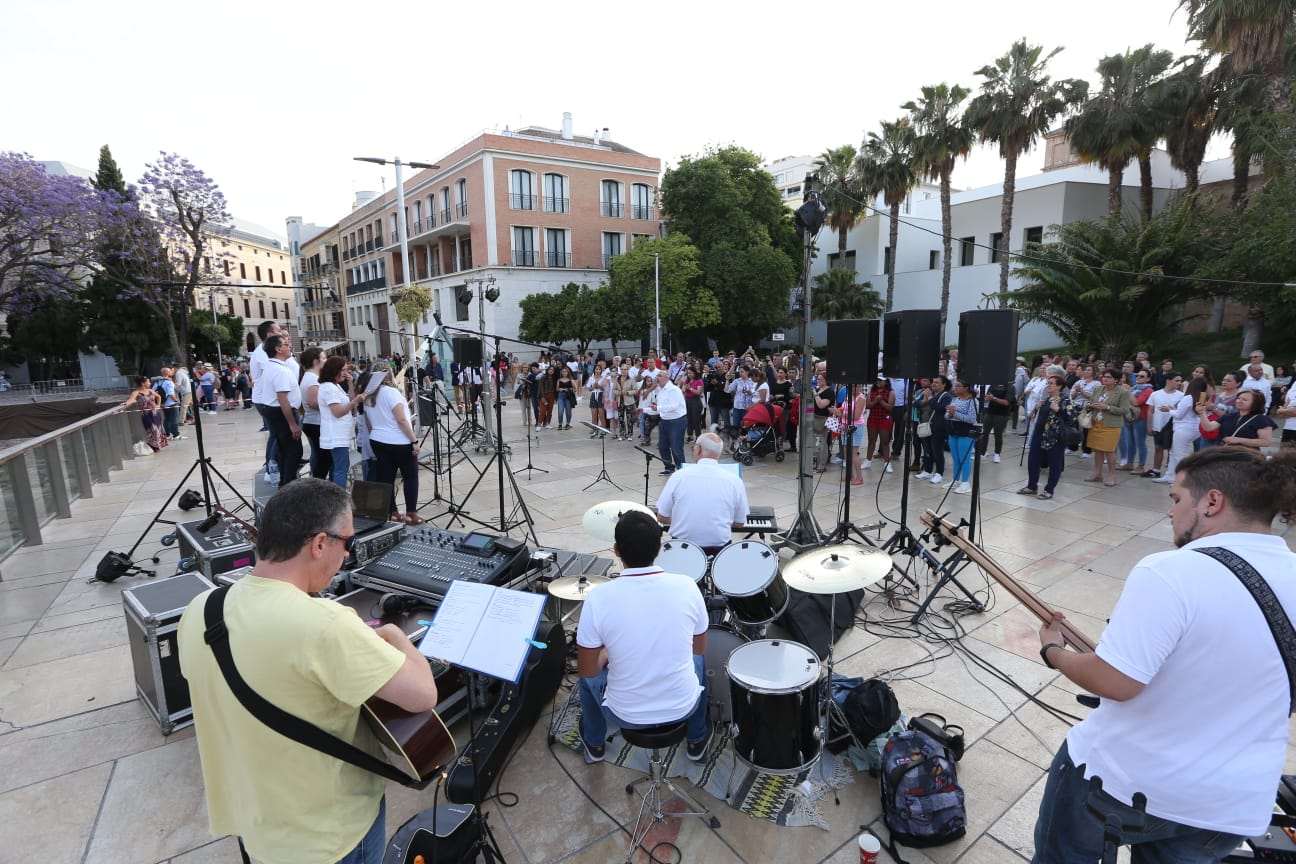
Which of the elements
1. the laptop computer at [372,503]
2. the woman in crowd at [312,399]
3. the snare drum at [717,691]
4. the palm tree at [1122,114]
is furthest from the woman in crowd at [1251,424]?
the palm tree at [1122,114]

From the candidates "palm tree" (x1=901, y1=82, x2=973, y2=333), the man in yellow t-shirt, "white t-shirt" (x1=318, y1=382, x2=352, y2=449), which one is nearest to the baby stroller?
"white t-shirt" (x1=318, y1=382, x2=352, y2=449)

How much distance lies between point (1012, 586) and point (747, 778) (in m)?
1.65

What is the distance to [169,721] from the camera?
143 inches

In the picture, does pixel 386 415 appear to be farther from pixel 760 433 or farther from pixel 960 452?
pixel 960 452

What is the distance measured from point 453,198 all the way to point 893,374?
3300 cm

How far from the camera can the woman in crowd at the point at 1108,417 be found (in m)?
8.63

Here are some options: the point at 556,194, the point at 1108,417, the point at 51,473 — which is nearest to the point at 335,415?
the point at 51,473

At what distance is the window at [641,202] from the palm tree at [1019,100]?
61.9 ft

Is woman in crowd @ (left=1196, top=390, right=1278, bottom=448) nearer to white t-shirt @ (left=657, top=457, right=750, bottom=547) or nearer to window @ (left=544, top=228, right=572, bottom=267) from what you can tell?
white t-shirt @ (left=657, top=457, right=750, bottom=547)

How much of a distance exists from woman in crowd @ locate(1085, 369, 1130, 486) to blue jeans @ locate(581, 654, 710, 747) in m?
8.19

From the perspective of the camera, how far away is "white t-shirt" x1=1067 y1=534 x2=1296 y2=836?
1628 mm

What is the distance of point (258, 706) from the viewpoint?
160cm

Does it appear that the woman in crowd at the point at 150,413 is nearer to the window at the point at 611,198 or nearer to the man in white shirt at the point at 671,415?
the man in white shirt at the point at 671,415

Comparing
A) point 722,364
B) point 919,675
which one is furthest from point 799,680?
point 722,364
